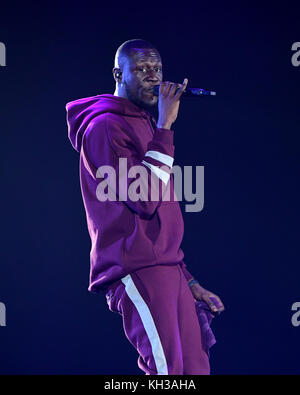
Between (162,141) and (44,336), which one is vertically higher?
(162,141)

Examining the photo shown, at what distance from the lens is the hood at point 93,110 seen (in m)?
1.80

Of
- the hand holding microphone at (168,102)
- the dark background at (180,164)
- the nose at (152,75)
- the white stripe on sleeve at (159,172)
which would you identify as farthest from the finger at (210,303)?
the dark background at (180,164)

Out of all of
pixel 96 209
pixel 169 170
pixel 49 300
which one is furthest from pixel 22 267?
pixel 169 170

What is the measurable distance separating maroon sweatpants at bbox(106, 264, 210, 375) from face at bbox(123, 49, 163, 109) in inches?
19.1

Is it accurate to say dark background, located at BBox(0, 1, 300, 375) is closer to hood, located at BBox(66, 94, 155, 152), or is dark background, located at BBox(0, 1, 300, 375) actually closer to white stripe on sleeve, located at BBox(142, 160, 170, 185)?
hood, located at BBox(66, 94, 155, 152)

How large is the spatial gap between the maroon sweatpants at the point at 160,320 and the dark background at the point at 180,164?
977mm

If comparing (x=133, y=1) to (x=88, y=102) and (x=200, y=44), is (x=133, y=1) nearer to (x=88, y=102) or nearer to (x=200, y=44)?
(x=200, y=44)

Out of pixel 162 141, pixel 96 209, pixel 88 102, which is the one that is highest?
pixel 88 102

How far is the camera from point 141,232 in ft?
5.55

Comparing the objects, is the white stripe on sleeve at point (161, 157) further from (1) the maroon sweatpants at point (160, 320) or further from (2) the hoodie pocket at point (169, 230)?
(1) the maroon sweatpants at point (160, 320)

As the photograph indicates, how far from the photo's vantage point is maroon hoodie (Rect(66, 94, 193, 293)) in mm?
1669

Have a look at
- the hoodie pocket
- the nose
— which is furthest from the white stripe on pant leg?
the nose

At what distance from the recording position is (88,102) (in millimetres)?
1887

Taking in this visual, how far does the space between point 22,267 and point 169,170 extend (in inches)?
46.6
